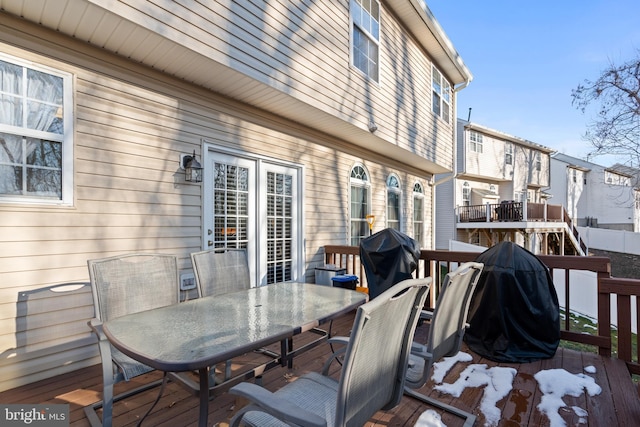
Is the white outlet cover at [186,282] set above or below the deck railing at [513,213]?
below

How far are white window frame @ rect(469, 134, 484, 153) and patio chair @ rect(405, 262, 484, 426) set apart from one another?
1421cm

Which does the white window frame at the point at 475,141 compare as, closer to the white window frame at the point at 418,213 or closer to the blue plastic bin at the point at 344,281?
the white window frame at the point at 418,213

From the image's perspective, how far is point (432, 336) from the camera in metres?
1.68

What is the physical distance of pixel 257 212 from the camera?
4.34m

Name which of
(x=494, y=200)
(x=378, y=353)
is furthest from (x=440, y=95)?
(x=494, y=200)

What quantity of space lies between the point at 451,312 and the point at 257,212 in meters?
3.01

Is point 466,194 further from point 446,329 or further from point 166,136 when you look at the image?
point 446,329

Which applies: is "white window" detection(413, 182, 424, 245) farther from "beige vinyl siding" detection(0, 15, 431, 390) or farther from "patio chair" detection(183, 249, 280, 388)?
"patio chair" detection(183, 249, 280, 388)

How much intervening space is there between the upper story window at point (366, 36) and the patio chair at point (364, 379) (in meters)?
4.73

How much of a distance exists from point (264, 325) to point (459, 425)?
1.34 meters

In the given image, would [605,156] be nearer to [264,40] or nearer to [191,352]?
[264,40]

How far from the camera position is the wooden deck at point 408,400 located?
199 centimetres

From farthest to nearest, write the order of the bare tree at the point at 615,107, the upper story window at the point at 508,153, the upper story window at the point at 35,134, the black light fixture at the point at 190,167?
the upper story window at the point at 508,153
the bare tree at the point at 615,107
the black light fixture at the point at 190,167
the upper story window at the point at 35,134

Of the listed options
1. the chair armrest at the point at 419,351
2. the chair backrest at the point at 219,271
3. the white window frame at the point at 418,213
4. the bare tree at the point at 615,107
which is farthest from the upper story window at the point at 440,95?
the bare tree at the point at 615,107
